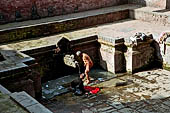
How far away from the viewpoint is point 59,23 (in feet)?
39.7

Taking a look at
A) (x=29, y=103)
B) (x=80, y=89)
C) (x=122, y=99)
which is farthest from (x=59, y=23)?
(x=29, y=103)

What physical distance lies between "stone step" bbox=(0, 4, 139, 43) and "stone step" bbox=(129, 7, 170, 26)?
0.49 m

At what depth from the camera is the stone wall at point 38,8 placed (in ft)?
40.4

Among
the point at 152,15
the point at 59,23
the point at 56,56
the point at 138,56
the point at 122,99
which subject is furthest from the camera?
the point at 152,15

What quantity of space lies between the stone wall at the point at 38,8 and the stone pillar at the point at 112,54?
3.49 m

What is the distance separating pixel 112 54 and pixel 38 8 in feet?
14.4

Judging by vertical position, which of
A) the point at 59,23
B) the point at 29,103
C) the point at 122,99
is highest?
the point at 59,23

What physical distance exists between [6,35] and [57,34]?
1.97 meters

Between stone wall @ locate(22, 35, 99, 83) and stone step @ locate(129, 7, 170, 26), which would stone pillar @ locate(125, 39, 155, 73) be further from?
stone step @ locate(129, 7, 170, 26)

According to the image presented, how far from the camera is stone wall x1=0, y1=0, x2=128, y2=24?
12305 millimetres

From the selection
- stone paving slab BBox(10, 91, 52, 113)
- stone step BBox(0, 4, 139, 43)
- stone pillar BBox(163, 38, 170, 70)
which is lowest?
stone pillar BBox(163, 38, 170, 70)

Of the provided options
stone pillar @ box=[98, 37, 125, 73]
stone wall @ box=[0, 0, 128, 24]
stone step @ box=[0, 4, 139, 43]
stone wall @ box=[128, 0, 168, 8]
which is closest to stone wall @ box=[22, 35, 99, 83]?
stone pillar @ box=[98, 37, 125, 73]

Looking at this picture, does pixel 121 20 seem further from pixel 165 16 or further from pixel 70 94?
pixel 70 94

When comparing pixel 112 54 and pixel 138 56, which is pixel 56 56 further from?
pixel 138 56
